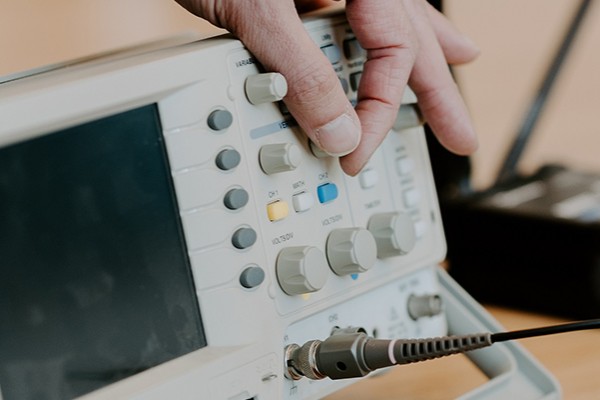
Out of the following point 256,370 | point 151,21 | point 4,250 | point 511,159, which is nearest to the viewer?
point 4,250

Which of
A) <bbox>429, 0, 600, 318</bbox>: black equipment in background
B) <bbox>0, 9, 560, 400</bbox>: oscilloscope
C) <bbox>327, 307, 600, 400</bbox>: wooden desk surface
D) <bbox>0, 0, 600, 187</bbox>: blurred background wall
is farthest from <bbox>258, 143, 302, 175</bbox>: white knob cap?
<bbox>0, 0, 600, 187</bbox>: blurred background wall

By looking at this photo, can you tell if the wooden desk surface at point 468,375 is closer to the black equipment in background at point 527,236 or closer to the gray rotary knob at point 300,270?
the black equipment in background at point 527,236

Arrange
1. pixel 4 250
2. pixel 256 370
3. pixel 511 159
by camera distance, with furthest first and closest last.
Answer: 1. pixel 511 159
2. pixel 256 370
3. pixel 4 250

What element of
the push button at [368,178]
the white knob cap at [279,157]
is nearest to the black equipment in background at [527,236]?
the push button at [368,178]

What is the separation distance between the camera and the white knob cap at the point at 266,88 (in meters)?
0.73

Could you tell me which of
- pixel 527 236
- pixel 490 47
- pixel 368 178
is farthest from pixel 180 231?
pixel 490 47

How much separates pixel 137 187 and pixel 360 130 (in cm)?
17

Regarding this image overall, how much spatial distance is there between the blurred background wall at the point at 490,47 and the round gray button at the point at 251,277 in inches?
32.9

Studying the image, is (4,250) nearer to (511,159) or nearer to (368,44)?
(368,44)

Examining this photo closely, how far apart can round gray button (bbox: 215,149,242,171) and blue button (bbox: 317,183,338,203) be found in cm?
8

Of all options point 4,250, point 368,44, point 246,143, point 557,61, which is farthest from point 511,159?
point 4,250

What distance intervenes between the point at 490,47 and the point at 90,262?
139 cm

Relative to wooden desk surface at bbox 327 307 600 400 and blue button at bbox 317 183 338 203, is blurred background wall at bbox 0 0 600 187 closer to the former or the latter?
wooden desk surface at bbox 327 307 600 400

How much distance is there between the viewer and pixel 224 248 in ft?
2.37
